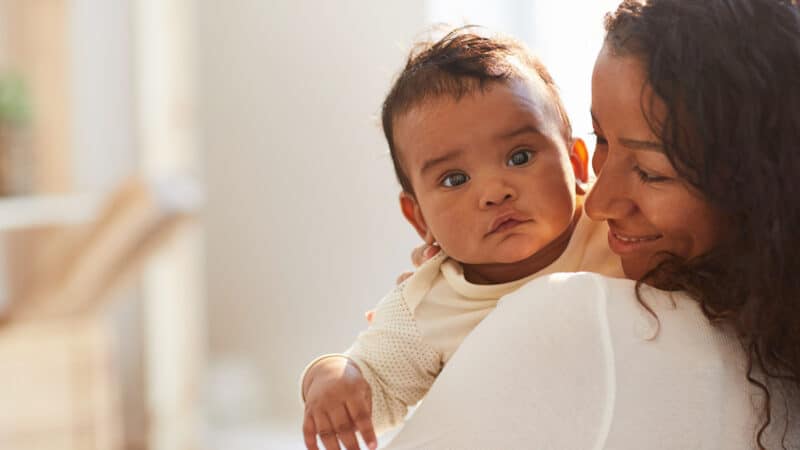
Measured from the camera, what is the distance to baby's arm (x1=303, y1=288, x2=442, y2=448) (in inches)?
39.9

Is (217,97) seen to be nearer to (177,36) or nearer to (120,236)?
(177,36)

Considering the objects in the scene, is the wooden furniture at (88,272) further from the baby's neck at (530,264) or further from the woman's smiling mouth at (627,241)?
the woman's smiling mouth at (627,241)

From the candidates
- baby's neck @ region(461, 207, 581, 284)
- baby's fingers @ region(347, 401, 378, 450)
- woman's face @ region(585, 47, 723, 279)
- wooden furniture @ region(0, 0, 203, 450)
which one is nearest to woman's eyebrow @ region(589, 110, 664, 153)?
woman's face @ region(585, 47, 723, 279)

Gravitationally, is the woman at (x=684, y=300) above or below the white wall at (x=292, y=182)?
above

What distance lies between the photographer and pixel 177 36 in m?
3.33

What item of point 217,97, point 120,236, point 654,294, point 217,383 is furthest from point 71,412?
point 654,294

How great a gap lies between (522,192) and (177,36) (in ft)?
8.27

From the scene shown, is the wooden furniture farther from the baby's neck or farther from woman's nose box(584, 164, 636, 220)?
woman's nose box(584, 164, 636, 220)

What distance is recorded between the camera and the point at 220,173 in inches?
146

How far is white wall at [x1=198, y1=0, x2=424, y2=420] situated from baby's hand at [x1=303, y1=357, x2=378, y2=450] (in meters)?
2.22

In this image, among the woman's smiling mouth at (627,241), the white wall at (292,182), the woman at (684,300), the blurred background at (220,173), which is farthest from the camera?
the white wall at (292,182)

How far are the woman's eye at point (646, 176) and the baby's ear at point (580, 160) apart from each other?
10.2 inches

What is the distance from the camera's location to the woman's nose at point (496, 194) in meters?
1.01

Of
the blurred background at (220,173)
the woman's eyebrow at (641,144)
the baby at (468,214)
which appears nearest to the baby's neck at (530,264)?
the baby at (468,214)
